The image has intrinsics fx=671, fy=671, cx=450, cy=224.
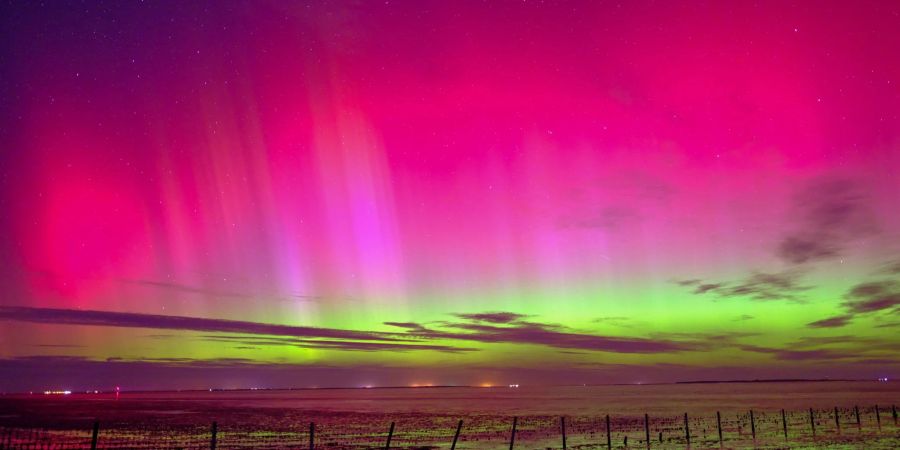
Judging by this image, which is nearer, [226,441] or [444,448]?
[444,448]

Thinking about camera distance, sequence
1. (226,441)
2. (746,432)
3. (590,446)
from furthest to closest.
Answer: (226,441)
(746,432)
(590,446)

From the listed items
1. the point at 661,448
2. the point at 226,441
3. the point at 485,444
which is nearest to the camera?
the point at 661,448

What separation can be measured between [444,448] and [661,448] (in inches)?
510

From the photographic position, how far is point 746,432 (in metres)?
48.0

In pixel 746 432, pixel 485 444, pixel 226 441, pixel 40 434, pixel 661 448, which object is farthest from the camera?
pixel 40 434

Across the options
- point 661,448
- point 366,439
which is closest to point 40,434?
point 366,439

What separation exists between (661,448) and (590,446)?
15.3 feet

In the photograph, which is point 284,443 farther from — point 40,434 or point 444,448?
point 40,434

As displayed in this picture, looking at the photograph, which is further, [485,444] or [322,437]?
[322,437]

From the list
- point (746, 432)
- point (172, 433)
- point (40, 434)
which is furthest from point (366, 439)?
point (40, 434)

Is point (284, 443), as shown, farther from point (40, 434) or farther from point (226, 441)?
point (40, 434)

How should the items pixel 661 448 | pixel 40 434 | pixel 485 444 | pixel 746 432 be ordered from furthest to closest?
1. pixel 40 434
2. pixel 746 432
3. pixel 485 444
4. pixel 661 448

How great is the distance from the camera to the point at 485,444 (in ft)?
146

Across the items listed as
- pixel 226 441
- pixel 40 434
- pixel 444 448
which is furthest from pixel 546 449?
pixel 40 434
